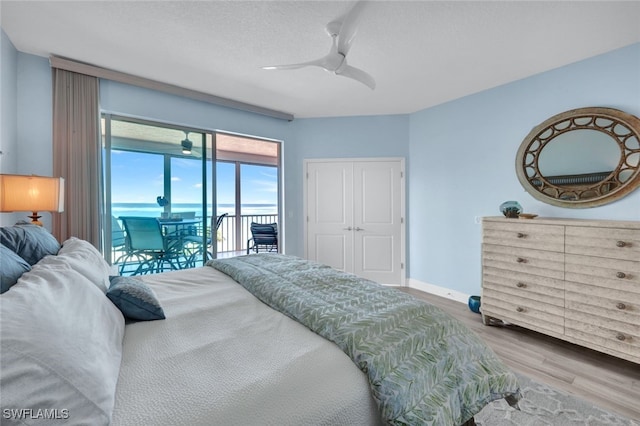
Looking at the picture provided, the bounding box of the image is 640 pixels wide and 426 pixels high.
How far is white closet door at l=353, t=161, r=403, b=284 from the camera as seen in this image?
172 inches

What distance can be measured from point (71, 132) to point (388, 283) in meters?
4.37

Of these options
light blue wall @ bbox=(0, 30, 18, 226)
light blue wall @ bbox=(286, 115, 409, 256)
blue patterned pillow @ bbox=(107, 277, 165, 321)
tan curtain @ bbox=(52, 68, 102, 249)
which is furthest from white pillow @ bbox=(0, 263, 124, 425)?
light blue wall @ bbox=(286, 115, 409, 256)

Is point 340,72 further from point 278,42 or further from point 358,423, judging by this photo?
point 358,423

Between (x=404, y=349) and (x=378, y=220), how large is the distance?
3.41 metres

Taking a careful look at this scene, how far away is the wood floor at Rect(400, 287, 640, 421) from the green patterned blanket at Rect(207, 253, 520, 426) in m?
1.11

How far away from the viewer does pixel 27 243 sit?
1.40 metres

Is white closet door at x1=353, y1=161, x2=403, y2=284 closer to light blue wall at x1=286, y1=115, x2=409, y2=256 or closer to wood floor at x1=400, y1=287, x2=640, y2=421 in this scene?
light blue wall at x1=286, y1=115, x2=409, y2=256

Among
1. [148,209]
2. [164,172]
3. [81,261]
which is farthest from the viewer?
[164,172]

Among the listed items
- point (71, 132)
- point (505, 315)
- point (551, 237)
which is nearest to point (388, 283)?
point (505, 315)

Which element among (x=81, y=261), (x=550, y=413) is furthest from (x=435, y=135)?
(x=81, y=261)

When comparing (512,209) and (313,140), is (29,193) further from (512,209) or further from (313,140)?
(512,209)

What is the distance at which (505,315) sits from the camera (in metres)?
2.75

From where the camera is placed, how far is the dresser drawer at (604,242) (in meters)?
A: 2.04

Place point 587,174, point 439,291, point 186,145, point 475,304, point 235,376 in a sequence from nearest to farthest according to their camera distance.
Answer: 1. point 235,376
2. point 587,174
3. point 475,304
4. point 186,145
5. point 439,291
